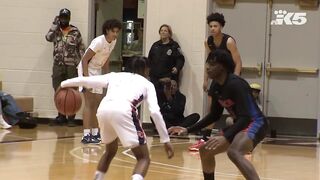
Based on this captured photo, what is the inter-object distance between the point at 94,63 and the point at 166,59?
2657 millimetres

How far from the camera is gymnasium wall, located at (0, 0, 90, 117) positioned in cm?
1201

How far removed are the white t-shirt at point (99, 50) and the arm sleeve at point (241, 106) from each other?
389 centimetres

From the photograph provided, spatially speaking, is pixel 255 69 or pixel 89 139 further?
pixel 255 69

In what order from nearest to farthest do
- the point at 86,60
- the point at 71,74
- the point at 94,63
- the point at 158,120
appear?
the point at 158,120 < the point at 86,60 < the point at 94,63 < the point at 71,74

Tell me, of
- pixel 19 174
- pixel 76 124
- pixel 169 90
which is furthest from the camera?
pixel 76 124

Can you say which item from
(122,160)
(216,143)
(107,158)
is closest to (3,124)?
(122,160)

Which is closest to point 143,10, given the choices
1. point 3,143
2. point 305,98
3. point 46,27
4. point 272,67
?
point 46,27

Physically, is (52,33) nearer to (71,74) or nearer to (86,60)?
(71,74)

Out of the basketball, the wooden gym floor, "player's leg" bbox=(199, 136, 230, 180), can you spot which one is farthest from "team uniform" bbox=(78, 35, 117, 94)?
"player's leg" bbox=(199, 136, 230, 180)

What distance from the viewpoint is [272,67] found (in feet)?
36.9

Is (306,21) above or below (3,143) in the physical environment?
above

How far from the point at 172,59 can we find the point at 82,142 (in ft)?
9.54

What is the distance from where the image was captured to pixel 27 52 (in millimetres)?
12078

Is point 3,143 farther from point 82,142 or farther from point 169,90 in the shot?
point 169,90
